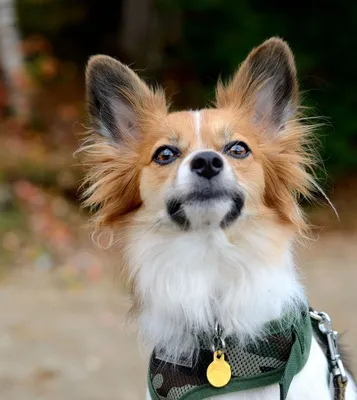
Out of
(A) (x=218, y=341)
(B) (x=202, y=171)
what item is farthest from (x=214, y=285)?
(B) (x=202, y=171)

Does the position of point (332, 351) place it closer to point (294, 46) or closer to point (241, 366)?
point (241, 366)

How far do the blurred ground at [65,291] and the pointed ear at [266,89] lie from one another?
2.20 ft

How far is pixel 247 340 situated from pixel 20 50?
11.0 meters

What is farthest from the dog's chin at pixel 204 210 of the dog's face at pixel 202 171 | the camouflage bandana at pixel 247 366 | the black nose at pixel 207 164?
the camouflage bandana at pixel 247 366

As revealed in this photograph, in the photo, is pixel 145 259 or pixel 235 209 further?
pixel 145 259

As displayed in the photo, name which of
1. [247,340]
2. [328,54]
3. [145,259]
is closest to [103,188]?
[145,259]

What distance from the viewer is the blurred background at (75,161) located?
6039 millimetres

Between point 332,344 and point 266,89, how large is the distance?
128cm

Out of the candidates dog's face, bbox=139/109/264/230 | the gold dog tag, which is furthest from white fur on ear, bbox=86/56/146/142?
the gold dog tag

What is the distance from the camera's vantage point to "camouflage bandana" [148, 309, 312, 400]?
113 inches

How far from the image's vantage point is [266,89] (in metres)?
3.54

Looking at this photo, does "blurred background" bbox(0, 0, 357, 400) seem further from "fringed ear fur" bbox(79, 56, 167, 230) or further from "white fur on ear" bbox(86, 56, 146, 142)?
"white fur on ear" bbox(86, 56, 146, 142)

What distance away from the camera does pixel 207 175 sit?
2.98m

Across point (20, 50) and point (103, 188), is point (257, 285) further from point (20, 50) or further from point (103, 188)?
point (20, 50)
